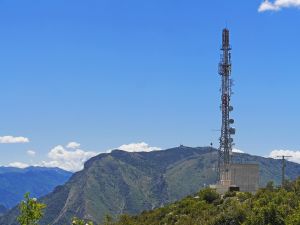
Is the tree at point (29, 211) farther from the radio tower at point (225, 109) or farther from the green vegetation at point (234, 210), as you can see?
the radio tower at point (225, 109)

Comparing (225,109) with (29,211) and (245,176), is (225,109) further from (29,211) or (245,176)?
(29,211)


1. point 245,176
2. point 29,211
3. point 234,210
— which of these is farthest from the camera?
point 245,176

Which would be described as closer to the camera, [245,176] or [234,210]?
[234,210]

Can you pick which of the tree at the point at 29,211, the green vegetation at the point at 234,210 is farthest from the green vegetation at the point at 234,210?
the tree at the point at 29,211

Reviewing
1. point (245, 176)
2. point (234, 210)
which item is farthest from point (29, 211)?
point (245, 176)

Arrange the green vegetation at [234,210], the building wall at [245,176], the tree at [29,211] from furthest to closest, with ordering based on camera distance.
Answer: the building wall at [245,176]
the green vegetation at [234,210]
the tree at [29,211]

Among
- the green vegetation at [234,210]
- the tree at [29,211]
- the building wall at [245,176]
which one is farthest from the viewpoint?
the building wall at [245,176]

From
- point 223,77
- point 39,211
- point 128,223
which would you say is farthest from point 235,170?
point 39,211

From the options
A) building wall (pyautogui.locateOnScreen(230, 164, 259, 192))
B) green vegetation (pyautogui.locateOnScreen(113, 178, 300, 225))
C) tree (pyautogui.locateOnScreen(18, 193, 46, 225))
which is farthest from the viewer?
building wall (pyautogui.locateOnScreen(230, 164, 259, 192))

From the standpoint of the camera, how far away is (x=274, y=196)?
6281 centimetres

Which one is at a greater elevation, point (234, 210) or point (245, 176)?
point (245, 176)

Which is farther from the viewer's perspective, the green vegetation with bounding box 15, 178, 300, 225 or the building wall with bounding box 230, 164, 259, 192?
the building wall with bounding box 230, 164, 259, 192

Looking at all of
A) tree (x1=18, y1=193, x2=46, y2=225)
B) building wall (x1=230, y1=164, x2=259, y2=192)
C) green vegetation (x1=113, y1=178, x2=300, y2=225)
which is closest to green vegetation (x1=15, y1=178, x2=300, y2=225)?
green vegetation (x1=113, y1=178, x2=300, y2=225)

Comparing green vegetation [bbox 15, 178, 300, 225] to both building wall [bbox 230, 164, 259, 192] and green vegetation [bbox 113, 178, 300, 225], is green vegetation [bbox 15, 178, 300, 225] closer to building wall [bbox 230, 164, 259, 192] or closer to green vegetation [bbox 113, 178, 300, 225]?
green vegetation [bbox 113, 178, 300, 225]
